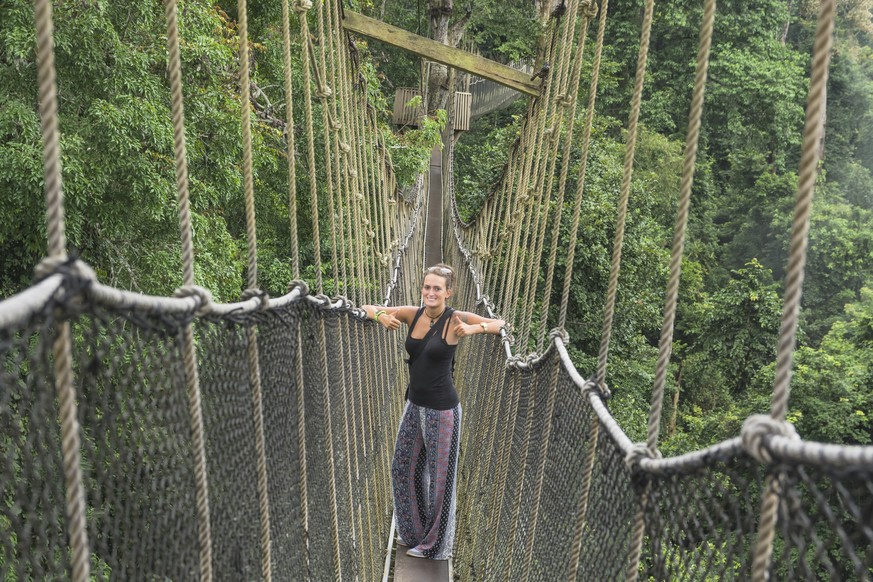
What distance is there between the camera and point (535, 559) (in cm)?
219

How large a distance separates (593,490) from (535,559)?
0.61m

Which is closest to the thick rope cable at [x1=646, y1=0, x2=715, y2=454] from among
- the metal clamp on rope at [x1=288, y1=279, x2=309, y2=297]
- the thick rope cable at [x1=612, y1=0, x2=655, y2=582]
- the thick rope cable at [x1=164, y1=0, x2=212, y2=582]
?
the thick rope cable at [x1=612, y1=0, x2=655, y2=582]

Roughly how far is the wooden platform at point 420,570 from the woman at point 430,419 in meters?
0.03

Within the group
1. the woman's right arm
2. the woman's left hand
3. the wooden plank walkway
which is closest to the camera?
the woman's left hand

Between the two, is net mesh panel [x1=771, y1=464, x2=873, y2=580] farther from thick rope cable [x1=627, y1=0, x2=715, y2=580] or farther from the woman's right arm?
the woman's right arm

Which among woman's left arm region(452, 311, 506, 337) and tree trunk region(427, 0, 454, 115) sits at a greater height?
tree trunk region(427, 0, 454, 115)

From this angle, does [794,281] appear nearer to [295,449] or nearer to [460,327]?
[295,449]

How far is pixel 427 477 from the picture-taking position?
9.67ft

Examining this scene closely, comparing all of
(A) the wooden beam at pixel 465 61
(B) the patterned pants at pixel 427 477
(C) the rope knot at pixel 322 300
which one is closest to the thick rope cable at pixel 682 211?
(C) the rope knot at pixel 322 300

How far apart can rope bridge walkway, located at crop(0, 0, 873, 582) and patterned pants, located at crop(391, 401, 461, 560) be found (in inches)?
5.7

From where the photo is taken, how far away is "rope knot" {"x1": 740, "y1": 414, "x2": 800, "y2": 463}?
78 cm

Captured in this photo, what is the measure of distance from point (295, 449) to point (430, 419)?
0.90 meters

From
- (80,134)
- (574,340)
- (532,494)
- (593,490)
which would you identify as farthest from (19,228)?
(574,340)

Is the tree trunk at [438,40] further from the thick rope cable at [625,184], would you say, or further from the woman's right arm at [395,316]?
the thick rope cable at [625,184]
